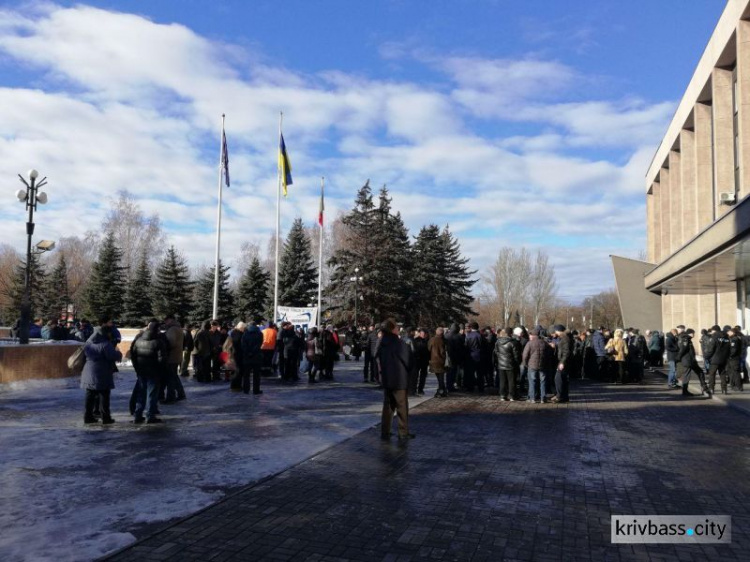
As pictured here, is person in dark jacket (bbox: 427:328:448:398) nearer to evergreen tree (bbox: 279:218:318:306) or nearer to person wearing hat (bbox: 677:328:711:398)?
person wearing hat (bbox: 677:328:711:398)

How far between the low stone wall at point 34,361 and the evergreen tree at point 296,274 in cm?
3518

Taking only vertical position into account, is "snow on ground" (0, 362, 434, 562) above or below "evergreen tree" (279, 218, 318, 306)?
below

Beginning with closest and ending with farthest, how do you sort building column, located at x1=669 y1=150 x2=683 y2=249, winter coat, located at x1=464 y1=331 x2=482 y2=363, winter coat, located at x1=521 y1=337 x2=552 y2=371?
winter coat, located at x1=521 y1=337 x2=552 y2=371 → winter coat, located at x1=464 y1=331 x2=482 y2=363 → building column, located at x1=669 y1=150 x2=683 y2=249

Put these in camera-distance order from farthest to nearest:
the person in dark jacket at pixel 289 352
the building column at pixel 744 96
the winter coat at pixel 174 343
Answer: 1. the building column at pixel 744 96
2. the person in dark jacket at pixel 289 352
3. the winter coat at pixel 174 343

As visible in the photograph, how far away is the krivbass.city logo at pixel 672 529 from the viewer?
196 inches

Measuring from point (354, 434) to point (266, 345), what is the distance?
27.4 feet

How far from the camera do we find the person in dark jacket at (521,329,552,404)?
1344 cm

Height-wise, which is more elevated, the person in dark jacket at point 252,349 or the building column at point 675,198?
the building column at point 675,198

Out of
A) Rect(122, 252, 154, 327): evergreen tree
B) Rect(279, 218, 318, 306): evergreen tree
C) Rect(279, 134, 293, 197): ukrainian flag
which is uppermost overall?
Rect(279, 134, 293, 197): ukrainian flag

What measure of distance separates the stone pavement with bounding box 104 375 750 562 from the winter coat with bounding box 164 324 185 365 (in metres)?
5.27

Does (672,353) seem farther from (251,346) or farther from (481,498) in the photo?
(481,498)

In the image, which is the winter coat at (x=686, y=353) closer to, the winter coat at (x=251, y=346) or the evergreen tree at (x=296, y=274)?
the winter coat at (x=251, y=346)

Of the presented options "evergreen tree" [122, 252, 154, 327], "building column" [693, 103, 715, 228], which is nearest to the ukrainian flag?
"building column" [693, 103, 715, 228]

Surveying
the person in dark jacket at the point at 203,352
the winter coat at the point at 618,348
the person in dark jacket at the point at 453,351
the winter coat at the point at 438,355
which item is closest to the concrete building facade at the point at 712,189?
the winter coat at the point at 618,348
